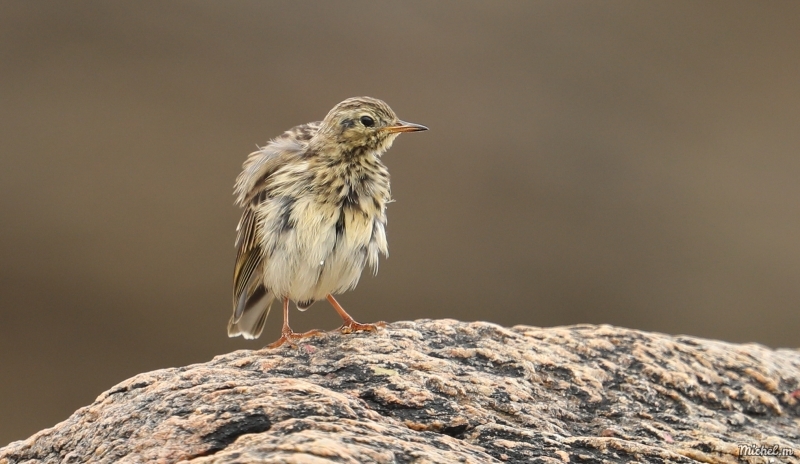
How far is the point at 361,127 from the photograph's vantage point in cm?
541

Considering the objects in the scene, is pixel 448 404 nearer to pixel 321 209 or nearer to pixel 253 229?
pixel 321 209

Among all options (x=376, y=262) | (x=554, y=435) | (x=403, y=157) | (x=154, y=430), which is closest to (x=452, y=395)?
(x=554, y=435)

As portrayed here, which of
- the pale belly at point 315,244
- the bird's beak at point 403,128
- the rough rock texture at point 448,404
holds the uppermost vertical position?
Answer: the bird's beak at point 403,128

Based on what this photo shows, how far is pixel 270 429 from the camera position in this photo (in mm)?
3150

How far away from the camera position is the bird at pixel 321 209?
5.11m

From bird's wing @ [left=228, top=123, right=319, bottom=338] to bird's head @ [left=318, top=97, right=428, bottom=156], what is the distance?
26 cm

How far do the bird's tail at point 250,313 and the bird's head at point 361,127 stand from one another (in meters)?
1.16

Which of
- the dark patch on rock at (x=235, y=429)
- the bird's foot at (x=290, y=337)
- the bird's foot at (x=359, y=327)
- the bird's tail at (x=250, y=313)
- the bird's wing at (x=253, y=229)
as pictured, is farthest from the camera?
the bird's tail at (x=250, y=313)

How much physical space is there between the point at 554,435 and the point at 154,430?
1.64 meters

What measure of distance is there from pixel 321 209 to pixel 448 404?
1.77 meters

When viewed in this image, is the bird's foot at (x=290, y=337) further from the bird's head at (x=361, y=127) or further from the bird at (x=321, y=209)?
the bird's head at (x=361, y=127)

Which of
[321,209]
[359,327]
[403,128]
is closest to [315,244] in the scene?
[321,209]

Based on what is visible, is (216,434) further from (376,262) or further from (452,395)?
(376,262)

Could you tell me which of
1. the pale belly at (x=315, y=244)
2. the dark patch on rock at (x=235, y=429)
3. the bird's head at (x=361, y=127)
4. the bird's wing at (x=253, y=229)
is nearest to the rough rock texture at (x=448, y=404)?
the dark patch on rock at (x=235, y=429)
